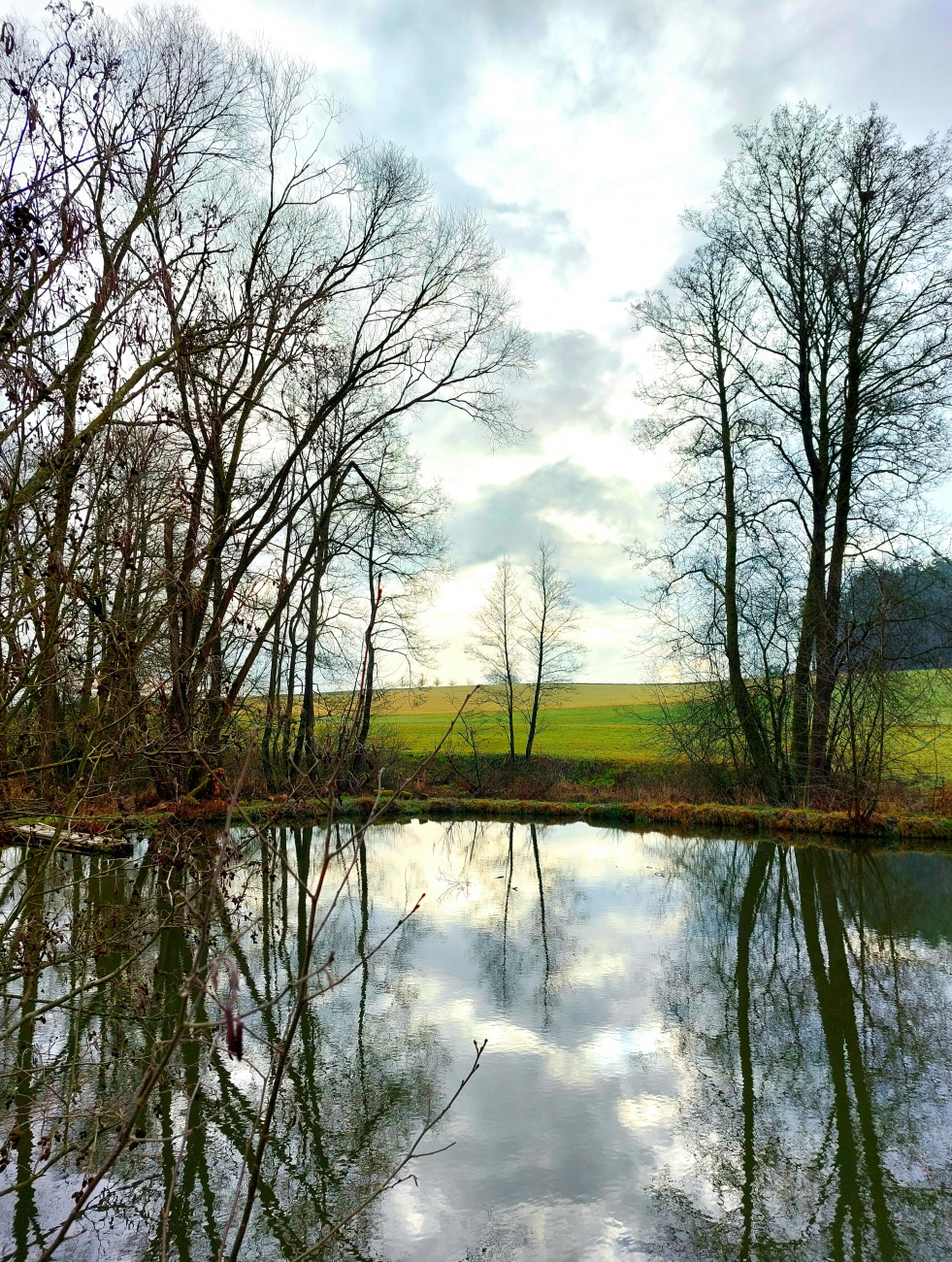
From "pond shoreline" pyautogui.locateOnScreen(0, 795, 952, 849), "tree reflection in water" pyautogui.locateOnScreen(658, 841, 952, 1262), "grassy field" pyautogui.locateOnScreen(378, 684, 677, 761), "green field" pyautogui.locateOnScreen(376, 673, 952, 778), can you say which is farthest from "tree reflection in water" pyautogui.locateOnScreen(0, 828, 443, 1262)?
"grassy field" pyautogui.locateOnScreen(378, 684, 677, 761)

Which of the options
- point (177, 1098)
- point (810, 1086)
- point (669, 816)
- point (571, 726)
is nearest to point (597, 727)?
point (571, 726)

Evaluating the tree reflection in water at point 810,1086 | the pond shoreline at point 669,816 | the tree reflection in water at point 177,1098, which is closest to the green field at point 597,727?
the pond shoreline at point 669,816

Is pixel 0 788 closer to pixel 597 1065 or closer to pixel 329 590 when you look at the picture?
pixel 597 1065

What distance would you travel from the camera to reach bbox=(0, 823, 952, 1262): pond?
379 centimetres

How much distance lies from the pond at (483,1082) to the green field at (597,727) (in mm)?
4198

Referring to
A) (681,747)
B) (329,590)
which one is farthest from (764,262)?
(329,590)

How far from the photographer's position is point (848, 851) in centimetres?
1348

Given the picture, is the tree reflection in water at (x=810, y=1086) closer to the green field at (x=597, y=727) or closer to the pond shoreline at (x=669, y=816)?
the green field at (x=597, y=727)

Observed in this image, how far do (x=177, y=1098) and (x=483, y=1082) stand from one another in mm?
1836

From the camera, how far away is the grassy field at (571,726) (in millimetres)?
26347

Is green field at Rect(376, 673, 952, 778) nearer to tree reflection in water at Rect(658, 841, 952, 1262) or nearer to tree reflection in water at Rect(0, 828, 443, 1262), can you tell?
tree reflection in water at Rect(658, 841, 952, 1262)

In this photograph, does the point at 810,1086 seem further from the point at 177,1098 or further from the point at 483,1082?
the point at 177,1098

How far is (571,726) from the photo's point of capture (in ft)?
141

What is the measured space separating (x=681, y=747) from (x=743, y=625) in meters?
2.94
